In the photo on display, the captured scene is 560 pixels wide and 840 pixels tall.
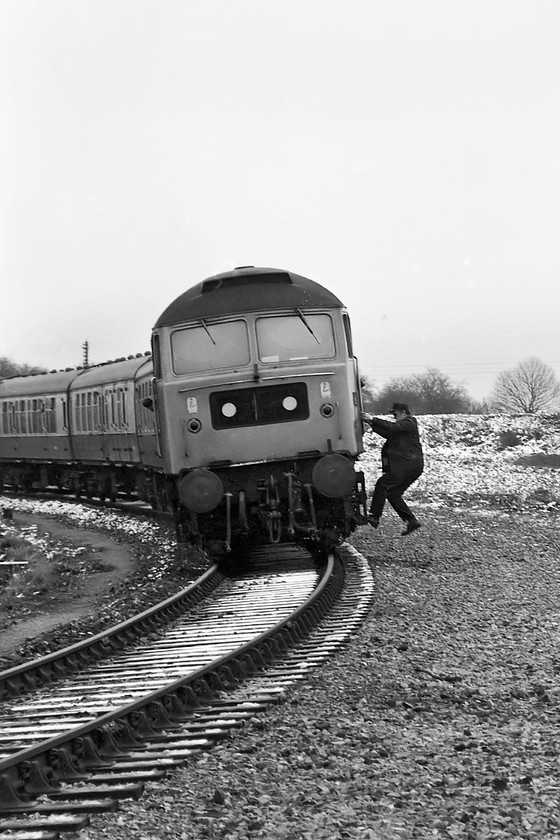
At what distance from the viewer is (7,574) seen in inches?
556

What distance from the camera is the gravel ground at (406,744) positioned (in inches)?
170

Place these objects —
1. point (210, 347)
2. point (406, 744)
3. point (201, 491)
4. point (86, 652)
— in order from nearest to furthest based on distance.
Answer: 1. point (406, 744)
2. point (86, 652)
3. point (201, 491)
4. point (210, 347)

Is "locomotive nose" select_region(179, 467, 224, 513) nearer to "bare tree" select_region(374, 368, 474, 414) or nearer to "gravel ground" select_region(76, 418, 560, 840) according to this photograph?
"gravel ground" select_region(76, 418, 560, 840)

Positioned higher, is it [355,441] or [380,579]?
[355,441]

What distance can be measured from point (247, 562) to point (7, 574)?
291 centimetres

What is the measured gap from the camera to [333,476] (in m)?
12.2

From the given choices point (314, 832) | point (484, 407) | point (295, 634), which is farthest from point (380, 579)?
point (484, 407)

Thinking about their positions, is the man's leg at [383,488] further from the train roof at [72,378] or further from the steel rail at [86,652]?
the train roof at [72,378]

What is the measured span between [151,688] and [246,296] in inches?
258

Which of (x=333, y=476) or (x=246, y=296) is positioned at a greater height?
(x=246, y=296)

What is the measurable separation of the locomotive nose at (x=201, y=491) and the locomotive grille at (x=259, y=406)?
0.65 m

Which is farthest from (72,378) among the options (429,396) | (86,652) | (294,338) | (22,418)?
(429,396)

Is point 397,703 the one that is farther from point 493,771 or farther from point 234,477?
point 234,477

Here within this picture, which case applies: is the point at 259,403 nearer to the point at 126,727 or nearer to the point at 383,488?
the point at 383,488
